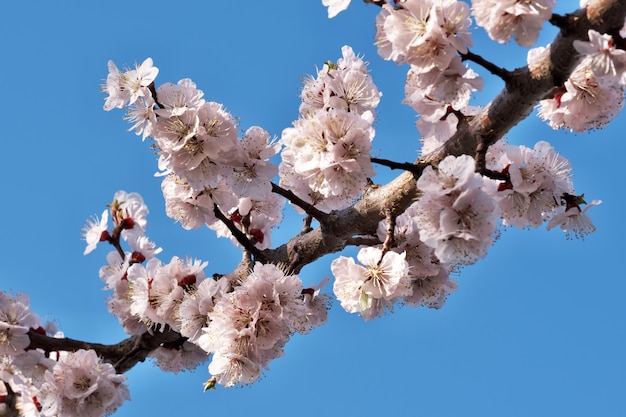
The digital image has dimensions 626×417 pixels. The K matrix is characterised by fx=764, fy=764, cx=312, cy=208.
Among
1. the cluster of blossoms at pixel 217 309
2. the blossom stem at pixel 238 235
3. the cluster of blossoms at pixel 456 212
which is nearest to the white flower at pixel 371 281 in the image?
the cluster of blossoms at pixel 217 309

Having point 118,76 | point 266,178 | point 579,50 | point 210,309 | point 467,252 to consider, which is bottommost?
point 467,252

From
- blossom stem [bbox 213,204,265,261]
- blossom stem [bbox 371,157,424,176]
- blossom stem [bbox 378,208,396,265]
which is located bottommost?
blossom stem [bbox 378,208,396,265]

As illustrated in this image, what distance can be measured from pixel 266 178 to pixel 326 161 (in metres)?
0.69

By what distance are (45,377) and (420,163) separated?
250cm

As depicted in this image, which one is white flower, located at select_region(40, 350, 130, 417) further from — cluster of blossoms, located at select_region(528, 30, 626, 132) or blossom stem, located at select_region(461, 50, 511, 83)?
cluster of blossoms, located at select_region(528, 30, 626, 132)

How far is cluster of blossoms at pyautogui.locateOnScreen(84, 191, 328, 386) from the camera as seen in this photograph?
13.4ft

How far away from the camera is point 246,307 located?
407cm

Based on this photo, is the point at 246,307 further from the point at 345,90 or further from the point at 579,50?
the point at 579,50

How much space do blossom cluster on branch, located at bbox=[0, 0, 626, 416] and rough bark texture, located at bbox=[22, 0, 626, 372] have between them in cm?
1

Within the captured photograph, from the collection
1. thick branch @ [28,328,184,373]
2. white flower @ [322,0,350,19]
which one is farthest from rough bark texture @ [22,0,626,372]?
white flower @ [322,0,350,19]

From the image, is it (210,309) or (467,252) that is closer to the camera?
(467,252)

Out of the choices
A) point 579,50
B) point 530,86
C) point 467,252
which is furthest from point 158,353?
point 579,50

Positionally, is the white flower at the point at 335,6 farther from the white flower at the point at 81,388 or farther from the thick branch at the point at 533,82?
the white flower at the point at 81,388

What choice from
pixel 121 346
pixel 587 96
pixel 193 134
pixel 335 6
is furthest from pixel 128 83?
pixel 587 96
